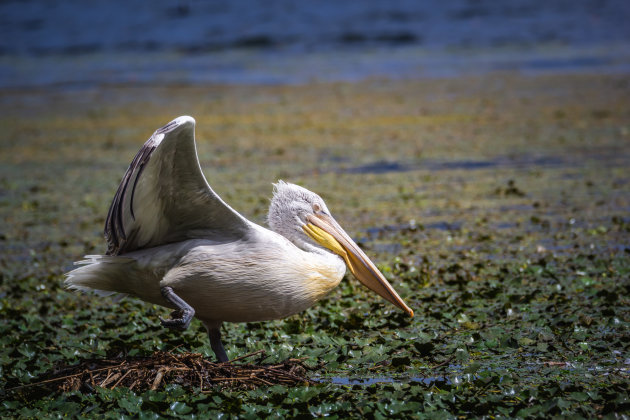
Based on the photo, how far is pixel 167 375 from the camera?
4.30 meters

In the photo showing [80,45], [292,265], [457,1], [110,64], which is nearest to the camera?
[292,265]

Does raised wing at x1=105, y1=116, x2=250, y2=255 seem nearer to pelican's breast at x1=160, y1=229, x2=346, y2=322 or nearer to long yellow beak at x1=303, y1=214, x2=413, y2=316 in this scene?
pelican's breast at x1=160, y1=229, x2=346, y2=322

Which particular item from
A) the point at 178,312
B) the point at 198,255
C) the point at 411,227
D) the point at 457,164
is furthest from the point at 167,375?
the point at 457,164

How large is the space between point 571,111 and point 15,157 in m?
9.67

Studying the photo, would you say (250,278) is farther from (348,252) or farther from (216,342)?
(348,252)

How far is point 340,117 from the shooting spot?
15359 millimetres

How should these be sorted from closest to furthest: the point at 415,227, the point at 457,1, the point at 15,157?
the point at 415,227
the point at 15,157
the point at 457,1

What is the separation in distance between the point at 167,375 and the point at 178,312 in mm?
340

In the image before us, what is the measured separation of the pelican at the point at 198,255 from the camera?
425 cm

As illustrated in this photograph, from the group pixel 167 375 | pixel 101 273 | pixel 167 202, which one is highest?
pixel 167 202

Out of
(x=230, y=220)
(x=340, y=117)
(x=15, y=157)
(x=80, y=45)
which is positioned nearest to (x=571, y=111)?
(x=340, y=117)

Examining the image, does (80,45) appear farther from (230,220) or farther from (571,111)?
(230,220)

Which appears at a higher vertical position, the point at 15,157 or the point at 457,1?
the point at 457,1

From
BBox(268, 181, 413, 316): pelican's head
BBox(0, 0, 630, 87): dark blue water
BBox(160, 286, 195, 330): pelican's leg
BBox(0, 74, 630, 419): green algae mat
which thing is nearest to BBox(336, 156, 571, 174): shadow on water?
BBox(0, 74, 630, 419): green algae mat
